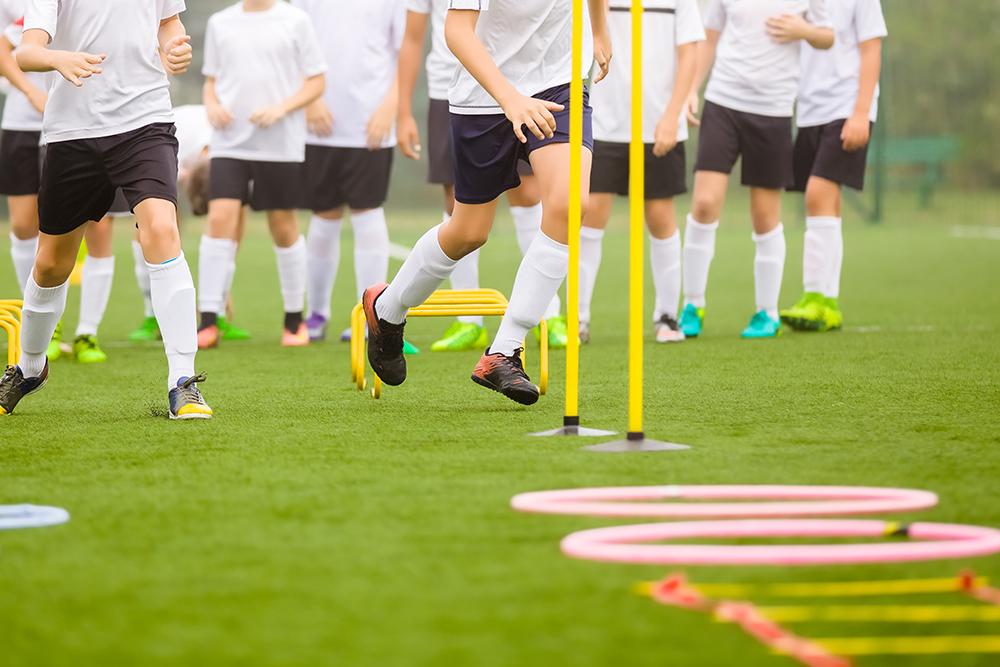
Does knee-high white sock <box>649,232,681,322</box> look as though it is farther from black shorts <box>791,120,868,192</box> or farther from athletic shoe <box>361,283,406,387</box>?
athletic shoe <box>361,283,406,387</box>

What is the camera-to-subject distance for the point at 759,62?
24.9 feet

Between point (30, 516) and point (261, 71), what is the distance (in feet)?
15.8

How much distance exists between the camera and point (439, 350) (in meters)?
7.11

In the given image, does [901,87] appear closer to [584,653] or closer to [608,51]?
[608,51]

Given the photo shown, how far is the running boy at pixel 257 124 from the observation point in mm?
7551

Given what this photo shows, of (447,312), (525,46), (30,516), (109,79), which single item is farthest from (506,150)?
(30,516)

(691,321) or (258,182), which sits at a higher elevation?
(258,182)

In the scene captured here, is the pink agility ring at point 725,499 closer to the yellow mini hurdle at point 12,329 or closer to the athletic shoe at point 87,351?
the yellow mini hurdle at point 12,329

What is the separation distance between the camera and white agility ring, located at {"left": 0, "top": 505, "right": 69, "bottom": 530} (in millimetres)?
3045

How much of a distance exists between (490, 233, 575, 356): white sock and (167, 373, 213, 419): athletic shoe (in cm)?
89

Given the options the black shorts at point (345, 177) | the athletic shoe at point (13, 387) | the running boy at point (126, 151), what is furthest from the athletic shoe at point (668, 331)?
the athletic shoe at point (13, 387)

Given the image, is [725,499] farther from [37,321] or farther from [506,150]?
[37,321]

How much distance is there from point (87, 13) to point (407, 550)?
8.79 ft

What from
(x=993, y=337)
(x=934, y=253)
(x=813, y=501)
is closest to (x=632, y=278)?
(x=813, y=501)
